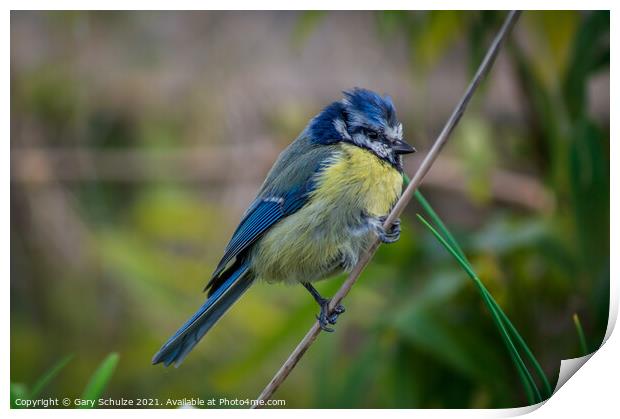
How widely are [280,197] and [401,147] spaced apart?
20cm

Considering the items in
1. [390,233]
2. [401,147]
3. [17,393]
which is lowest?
[17,393]

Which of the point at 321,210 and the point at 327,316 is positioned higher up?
the point at 321,210

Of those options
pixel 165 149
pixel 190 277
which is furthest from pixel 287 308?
pixel 165 149

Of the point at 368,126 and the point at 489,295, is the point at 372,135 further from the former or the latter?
the point at 489,295

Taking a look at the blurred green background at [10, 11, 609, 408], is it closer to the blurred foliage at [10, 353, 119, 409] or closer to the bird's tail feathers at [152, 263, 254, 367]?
the blurred foliage at [10, 353, 119, 409]

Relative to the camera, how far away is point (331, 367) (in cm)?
143

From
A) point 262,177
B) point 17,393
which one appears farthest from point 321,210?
point 17,393

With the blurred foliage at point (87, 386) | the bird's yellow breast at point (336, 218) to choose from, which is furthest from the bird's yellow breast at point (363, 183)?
the blurred foliage at point (87, 386)

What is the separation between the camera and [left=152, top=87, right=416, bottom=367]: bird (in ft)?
3.73

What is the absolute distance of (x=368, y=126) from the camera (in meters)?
1.16

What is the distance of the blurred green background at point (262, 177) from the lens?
133 cm

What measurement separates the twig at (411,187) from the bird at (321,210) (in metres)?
0.07

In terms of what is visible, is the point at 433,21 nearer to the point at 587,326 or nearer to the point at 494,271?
the point at 494,271
